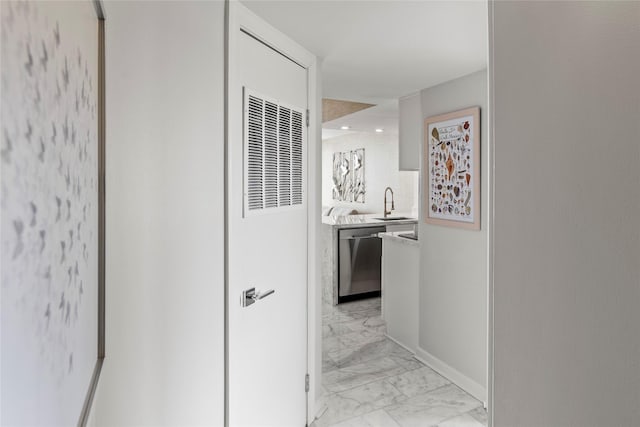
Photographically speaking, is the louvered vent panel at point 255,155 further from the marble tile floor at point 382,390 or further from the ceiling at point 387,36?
the marble tile floor at point 382,390

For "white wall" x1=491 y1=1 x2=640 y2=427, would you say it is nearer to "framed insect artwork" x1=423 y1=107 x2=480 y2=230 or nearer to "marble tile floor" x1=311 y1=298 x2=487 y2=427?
"marble tile floor" x1=311 y1=298 x2=487 y2=427

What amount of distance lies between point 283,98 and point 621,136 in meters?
1.51

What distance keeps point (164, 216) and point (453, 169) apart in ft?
7.33

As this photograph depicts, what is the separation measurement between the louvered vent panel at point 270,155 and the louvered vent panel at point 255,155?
0.04 meters

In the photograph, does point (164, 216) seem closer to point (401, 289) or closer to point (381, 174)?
point (401, 289)

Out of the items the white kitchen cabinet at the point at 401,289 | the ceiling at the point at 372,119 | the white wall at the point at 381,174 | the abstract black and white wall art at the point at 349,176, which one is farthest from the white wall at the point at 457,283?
the abstract black and white wall art at the point at 349,176

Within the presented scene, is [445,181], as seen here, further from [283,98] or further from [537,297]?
[537,297]

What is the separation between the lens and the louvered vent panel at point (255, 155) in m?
1.69

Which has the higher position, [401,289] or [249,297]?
[249,297]

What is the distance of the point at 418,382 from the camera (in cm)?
287

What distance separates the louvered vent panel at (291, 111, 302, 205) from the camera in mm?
2066

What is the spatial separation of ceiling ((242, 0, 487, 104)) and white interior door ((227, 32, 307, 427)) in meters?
0.19

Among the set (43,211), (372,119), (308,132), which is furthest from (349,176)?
(43,211)

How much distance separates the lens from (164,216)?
1.21 metres
